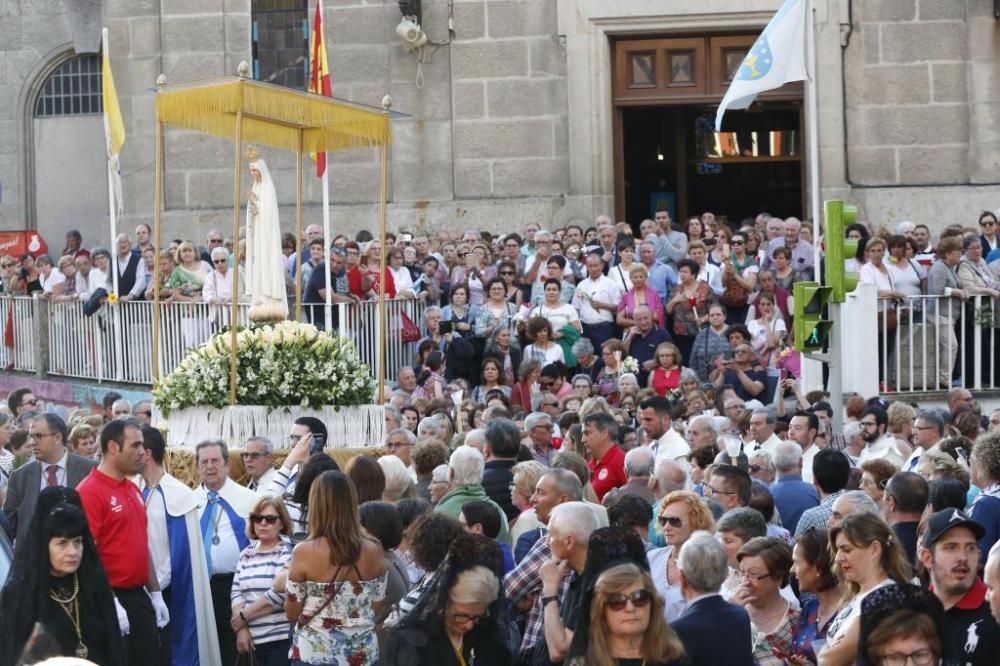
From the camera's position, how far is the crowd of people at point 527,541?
8.09 meters

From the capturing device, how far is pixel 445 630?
333 inches

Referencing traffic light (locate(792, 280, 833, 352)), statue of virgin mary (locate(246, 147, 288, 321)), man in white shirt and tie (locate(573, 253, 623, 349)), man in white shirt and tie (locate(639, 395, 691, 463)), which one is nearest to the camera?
man in white shirt and tie (locate(639, 395, 691, 463))

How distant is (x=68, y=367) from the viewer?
24.0 metres

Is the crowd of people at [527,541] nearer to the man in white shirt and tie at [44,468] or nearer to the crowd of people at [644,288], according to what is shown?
the man in white shirt and tie at [44,468]

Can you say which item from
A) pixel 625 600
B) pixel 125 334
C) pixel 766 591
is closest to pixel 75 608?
pixel 625 600

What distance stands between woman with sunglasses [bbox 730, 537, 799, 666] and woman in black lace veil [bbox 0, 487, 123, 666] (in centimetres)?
300

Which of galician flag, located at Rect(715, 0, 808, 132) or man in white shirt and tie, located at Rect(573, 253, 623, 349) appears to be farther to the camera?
man in white shirt and tie, located at Rect(573, 253, 623, 349)

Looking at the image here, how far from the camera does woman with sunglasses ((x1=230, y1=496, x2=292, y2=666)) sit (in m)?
10.6

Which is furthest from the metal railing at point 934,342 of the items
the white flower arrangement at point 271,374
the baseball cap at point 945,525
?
the baseball cap at point 945,525

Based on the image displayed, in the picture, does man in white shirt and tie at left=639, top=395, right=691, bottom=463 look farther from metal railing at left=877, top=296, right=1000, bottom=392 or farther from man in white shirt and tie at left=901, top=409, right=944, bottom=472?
metal railing at left=877, top=296, right=1000, bottom=392

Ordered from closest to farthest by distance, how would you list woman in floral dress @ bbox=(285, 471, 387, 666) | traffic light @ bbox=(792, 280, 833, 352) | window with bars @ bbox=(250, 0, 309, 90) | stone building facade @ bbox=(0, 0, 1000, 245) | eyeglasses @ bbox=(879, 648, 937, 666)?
eyeglasses @ bbox=(879, 648, 937, 666) → woman in floral dress @ bbox=(285, 471, 387, 666) → traffic light @ bbox=(792, 280, 833, 352) → stone building facade @ bbox=(0, 0, 1000, 245) → window with bars @ bbox=(250, 0, 309, 90)

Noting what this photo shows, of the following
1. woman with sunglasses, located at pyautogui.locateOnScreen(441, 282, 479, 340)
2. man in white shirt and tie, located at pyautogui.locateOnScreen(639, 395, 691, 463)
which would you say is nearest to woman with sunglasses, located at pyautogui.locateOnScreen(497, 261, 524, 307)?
woman with sunglasses, located at pyautogui.locateOnScreen(441, 282, 479, 340)

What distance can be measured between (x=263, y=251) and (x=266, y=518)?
6599 millimetres

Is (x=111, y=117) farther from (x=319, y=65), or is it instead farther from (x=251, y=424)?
(x=251, y=424)
